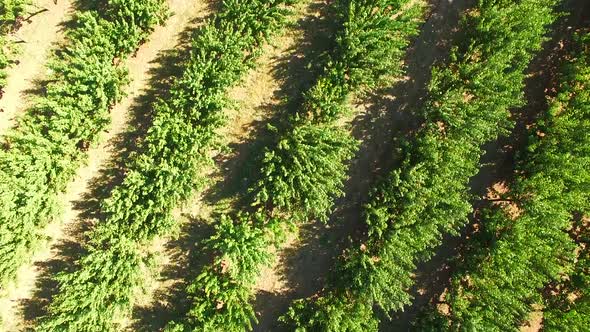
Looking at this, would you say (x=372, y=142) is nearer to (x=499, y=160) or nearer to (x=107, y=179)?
(x=499, y=160)

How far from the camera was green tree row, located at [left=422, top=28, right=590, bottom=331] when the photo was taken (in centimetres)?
1709

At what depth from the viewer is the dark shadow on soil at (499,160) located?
1955 cm

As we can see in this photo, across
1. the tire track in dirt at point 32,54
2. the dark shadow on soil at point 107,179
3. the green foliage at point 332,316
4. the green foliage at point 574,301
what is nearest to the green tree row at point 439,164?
the green foliage at point 332,316

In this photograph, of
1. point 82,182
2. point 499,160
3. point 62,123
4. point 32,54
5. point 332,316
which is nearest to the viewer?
point 332,316

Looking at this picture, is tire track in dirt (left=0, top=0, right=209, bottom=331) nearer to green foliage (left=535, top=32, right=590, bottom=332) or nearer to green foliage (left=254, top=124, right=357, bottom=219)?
green foliage (left=254, top=124, right=357, bottom=219)

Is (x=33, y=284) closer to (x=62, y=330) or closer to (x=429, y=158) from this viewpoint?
(x=62, y=330)

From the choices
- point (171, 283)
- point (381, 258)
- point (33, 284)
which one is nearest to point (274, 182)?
point (381, 258)

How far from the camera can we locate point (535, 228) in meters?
17.2

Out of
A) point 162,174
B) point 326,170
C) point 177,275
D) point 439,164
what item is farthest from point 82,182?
point 439,164

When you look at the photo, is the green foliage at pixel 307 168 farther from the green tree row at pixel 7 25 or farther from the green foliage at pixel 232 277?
the green tree row at pixel 7 25

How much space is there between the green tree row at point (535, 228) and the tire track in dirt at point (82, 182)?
47.6 ft

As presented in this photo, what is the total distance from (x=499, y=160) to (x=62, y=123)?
697 inches

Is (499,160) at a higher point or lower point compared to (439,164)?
higher

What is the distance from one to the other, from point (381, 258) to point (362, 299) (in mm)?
1771
